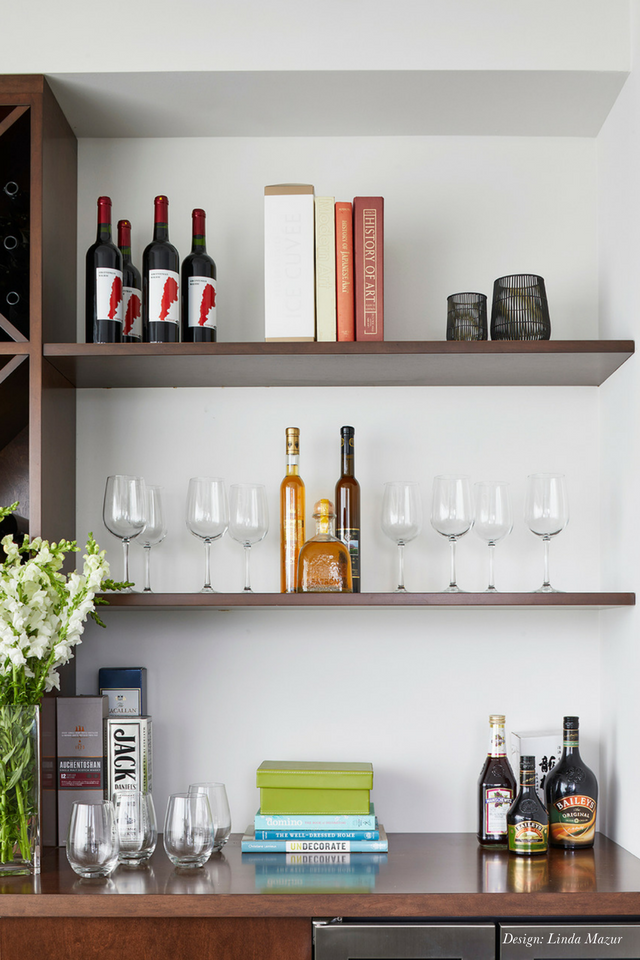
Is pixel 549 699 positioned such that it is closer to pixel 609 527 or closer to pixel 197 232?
pixel 609 527

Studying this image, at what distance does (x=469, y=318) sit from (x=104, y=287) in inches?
31.1

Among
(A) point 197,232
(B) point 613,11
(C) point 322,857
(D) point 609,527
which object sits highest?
(B) point 613,11

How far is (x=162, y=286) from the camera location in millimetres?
1887

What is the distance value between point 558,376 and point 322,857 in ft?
3.84

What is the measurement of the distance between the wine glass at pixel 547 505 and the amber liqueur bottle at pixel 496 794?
0.34 m

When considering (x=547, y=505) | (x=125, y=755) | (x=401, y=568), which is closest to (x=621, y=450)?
(x=547, y=505)

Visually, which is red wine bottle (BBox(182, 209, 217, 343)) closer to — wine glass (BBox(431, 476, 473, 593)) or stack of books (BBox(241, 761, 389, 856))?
wine glass (BBox(431, 476, 473, 593))

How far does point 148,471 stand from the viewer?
2109 mm

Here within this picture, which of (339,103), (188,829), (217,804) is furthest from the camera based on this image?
(339,103)

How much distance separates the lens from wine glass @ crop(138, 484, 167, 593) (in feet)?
6.21

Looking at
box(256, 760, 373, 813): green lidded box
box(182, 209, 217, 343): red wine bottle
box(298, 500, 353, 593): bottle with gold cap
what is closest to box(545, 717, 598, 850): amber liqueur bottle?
box(256, 760, 373, 813): green lidded box

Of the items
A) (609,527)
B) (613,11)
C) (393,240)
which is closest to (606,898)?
(609,527)

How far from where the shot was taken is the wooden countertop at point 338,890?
1.53 metres

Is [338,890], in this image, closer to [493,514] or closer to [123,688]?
[123,688]
